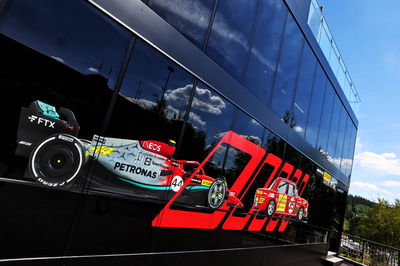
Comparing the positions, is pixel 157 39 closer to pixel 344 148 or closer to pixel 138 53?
pixel 138 53

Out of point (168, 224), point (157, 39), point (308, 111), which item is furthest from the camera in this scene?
point (308, 111)

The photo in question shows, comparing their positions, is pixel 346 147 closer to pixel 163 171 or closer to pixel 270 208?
pixel 270 208

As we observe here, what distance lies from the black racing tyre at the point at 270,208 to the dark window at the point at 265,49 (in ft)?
9.40

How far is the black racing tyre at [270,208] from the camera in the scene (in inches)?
278

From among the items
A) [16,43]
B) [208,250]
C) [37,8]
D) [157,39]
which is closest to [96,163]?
[16,43]

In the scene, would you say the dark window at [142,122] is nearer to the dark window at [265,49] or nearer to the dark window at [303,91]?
the dark window at [265,49]

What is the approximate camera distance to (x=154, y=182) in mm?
3955

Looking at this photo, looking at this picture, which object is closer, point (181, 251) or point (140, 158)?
point (140, 158)

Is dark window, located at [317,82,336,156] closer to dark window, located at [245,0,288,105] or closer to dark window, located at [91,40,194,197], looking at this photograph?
dark window, located at [245,0,288,105]

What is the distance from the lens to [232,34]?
5320mm

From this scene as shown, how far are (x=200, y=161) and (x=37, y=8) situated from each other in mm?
3294

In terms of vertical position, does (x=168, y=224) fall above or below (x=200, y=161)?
below

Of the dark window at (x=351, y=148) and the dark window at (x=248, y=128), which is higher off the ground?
the dark window at (x=351, y=148)

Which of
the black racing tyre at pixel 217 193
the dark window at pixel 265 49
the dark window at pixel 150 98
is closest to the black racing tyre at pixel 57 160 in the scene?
the dark window at pixel 150 98
